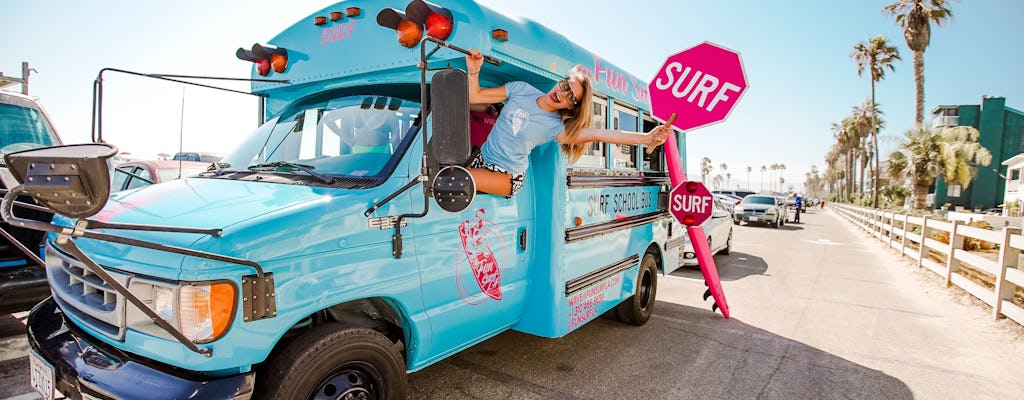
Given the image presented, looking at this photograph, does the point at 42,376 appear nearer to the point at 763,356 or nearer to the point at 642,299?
the point at 642,299

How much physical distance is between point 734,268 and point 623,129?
21.0 ft

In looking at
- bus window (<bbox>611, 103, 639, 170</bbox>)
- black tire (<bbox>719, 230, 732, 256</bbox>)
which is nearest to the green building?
black tire (<bbox>719, 230, 732, 256</bbox>)

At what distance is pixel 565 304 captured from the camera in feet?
13.0

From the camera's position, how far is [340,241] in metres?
2.44

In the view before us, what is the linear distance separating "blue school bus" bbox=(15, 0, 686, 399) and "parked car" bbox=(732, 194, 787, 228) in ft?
65.5

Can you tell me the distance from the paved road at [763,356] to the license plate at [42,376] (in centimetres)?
153

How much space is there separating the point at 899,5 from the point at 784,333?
3009 centimetres

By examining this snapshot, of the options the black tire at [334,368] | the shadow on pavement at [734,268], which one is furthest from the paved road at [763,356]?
the shadow on pavement at [734,268]

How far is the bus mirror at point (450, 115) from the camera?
2.40 meters

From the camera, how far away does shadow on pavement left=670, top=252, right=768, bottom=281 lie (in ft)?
30.3

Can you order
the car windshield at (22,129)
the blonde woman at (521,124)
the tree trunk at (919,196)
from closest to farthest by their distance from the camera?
the blonde woman at (521,124), the car windshield at (22,129), the tree trunk at (919,196)

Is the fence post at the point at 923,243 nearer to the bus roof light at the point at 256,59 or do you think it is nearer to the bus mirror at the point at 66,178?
the bus roof light at the point at 256,59

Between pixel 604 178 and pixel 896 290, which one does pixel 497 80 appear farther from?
pixel 896 290

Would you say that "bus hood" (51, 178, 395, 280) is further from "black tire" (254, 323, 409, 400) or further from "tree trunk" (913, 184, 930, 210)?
"tree trunk" (913, 184, 930, 210)
